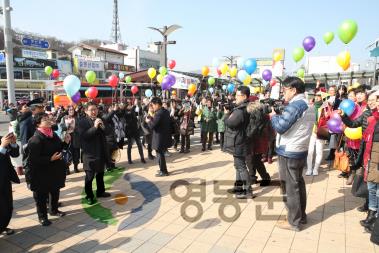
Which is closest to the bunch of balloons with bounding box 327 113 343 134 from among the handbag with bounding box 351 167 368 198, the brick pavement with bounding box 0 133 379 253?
the handbag with bounding box 351 167 368 198

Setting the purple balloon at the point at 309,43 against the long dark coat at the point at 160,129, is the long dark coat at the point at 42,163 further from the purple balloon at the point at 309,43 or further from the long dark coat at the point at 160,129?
the purple balloon at the point at 309,43

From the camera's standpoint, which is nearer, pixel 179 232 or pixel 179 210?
pixel 179 232

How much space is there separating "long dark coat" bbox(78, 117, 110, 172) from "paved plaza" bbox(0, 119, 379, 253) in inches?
27.2

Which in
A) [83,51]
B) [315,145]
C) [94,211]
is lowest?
[94,211]

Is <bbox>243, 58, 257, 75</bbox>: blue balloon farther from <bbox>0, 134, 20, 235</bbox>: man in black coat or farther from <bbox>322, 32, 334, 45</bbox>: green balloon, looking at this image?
<bbox>0, 134, 20, 235</bbox>: man in black coat

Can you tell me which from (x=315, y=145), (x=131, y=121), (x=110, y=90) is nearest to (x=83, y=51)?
(x=110, y=90)

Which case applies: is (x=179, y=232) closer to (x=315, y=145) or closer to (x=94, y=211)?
(x=94, y=211)

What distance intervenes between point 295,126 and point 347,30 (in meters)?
5.74

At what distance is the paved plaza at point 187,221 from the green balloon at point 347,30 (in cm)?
419

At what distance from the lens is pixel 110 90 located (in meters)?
26.9

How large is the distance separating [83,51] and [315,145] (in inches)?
1889

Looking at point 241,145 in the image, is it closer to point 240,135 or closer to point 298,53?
point 240,135

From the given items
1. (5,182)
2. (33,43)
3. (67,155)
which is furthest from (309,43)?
(33,43)

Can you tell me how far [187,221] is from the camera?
13.4 feet
